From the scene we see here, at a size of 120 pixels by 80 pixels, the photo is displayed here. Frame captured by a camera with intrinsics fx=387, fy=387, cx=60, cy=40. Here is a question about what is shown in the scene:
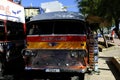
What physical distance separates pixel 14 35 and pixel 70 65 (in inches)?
157

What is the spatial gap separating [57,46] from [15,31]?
12.0 ft

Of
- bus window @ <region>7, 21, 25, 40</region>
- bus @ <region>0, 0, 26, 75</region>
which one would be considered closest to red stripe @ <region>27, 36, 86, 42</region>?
bus @ <region>0, 0, 26, 75</region>

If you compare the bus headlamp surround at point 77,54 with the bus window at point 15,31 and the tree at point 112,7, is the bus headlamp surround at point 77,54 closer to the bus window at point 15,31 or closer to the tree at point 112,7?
the tree at point 112,7

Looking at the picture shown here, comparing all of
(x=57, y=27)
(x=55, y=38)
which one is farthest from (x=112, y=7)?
(x=55, y=38)

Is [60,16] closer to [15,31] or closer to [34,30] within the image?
[34,30]

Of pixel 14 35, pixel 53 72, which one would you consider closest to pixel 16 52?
pixel 14 35

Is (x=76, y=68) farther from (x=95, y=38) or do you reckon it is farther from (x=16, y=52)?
(x=16, y=52)

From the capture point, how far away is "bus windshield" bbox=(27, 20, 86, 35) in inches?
555

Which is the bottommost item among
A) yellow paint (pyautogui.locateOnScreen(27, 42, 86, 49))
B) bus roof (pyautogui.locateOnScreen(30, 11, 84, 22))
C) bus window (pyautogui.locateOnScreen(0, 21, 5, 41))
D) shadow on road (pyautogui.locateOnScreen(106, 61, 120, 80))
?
shadow on road (pyautogui.locateOnScreen(106, 61, 120, 80))

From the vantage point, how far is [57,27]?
14.2 m

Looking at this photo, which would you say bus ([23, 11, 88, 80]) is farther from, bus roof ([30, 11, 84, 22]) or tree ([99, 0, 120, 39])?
tree ([99, 0, 120, 39])

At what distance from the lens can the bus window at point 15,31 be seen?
15.8 metres

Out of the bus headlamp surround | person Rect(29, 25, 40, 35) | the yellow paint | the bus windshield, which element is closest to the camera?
the bus headlamp surround

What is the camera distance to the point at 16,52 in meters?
16.3
